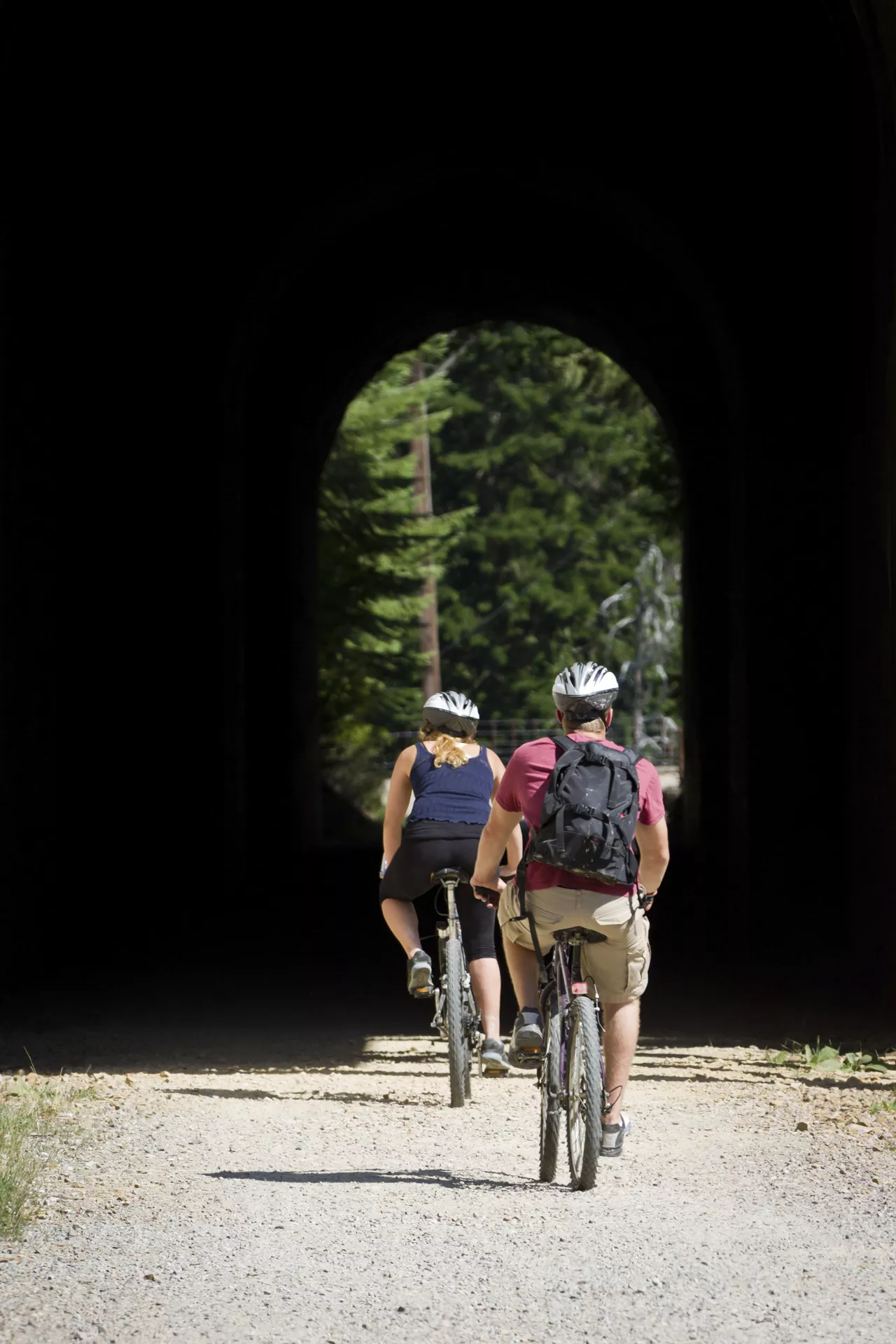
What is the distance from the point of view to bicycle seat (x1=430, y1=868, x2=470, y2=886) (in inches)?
285

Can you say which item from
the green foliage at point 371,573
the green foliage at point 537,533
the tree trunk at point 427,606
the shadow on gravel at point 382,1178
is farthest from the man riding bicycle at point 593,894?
the green foliage at point 537,533

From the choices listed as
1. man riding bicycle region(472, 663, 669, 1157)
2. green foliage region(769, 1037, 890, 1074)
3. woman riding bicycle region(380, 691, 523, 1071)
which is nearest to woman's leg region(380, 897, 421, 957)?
woman riding bicycle region(380, 691, 523, 1071)

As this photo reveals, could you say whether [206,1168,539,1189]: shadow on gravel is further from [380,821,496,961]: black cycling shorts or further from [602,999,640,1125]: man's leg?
[380,821,496,961]: black cycling shorts

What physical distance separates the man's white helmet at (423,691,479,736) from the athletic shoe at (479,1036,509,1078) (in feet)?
4.19

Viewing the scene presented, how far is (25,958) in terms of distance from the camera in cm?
1162

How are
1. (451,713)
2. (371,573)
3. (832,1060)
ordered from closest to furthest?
1. (451,713)
2. (832,1060)
3. (371,573)

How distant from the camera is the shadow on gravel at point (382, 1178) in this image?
5.94 meters

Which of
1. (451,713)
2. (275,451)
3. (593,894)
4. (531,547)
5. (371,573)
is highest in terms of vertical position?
(531,547)

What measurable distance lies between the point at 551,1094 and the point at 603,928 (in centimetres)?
56

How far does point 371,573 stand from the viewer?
30281 millimetres

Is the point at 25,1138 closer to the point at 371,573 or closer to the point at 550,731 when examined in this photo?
the point at 371,573

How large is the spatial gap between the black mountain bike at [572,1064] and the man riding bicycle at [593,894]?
0.18 ft

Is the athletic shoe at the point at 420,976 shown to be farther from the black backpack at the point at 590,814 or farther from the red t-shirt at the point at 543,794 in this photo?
the black backpack at the point at 590,814

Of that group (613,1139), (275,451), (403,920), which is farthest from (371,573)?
(613,1139)
